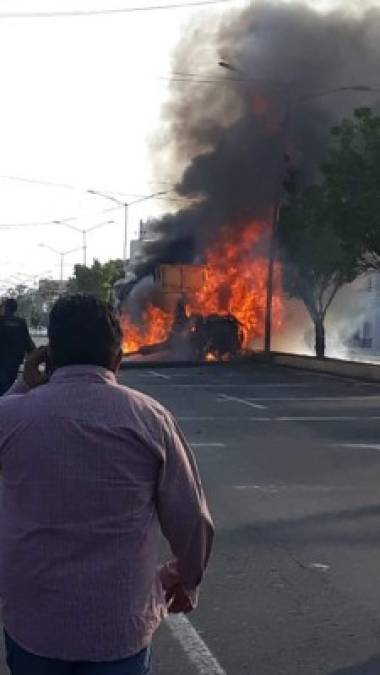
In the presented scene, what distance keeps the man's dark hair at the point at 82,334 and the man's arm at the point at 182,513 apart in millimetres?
246

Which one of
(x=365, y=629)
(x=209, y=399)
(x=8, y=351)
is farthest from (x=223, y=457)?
(x=209, y=399)

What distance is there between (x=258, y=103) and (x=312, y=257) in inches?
383

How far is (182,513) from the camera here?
2506mm

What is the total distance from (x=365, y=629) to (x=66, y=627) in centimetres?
307

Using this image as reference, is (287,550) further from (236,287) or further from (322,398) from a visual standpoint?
(236,287)

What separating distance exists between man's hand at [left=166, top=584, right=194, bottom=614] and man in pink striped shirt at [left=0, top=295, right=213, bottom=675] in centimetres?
8

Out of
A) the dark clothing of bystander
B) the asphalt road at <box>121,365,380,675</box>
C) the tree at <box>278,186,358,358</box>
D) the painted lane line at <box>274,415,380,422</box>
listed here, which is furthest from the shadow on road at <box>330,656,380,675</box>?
the tree at <box>278,186,358,358</box>

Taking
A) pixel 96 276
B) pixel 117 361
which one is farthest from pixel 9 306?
pixel 96 276

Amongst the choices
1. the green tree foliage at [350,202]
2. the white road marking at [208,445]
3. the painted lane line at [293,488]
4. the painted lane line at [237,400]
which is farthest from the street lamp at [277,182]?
the painted lane line at [293,488]

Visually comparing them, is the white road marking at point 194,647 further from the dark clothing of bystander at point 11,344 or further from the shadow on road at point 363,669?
the dark clothing of bystander at point 11,344

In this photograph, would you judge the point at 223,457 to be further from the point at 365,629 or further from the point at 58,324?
the point at 58,324

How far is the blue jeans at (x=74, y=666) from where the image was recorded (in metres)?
2.38

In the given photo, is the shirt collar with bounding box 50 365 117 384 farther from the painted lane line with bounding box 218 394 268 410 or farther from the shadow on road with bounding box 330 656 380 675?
the painted lane line with bounding box 218 394 268 410

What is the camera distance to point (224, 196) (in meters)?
40.2
